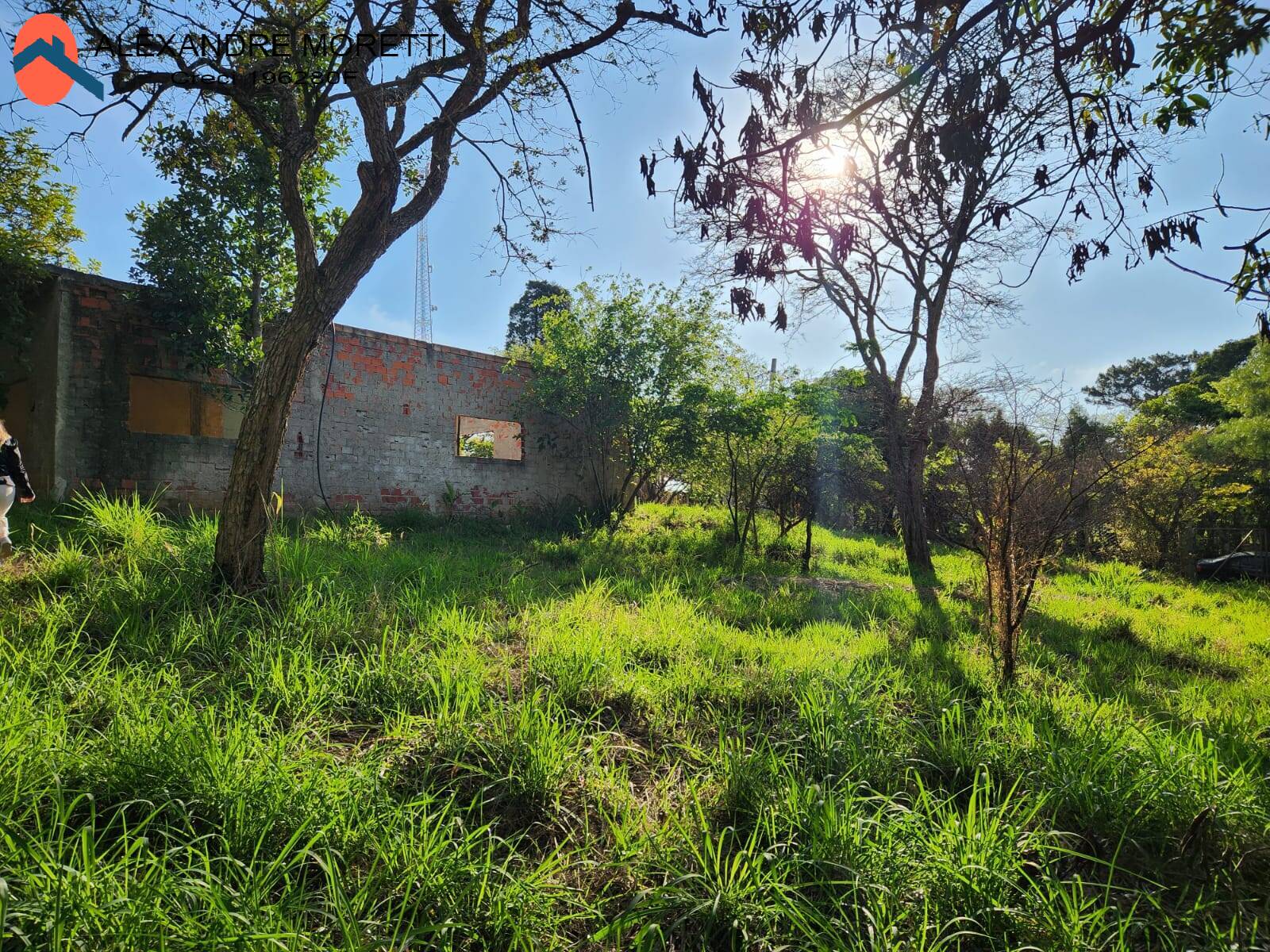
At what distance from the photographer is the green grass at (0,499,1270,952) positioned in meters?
1.70

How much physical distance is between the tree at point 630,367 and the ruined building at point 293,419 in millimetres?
1445

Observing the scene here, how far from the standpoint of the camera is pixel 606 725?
295 centimetres

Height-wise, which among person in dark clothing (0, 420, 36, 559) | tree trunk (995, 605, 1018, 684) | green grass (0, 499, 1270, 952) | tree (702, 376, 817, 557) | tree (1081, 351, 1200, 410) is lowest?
green grass (0, 499, 1270, 952)

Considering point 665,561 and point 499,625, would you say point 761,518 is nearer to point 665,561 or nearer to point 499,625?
point 665,561

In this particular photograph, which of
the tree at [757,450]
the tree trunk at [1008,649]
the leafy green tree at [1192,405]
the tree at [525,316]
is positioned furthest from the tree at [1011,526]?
the tree at [525,316]

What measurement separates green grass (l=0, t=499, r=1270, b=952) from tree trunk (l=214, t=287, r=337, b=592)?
0.27m

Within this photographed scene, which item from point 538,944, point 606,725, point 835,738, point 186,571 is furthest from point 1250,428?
point 186,571

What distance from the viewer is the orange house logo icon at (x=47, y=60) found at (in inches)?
181

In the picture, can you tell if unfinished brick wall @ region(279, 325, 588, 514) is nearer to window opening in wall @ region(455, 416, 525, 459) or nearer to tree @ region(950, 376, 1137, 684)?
window opening in wall @ region(455, 416, 525, 459)

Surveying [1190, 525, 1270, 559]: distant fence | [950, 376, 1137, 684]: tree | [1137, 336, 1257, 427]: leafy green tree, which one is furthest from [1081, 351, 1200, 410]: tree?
[950, 376, 1137, 684]: tree

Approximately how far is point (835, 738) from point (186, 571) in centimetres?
440

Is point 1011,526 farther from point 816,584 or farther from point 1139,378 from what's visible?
point 1139,378

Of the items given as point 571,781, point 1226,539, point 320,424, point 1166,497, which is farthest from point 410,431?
point 1226,539

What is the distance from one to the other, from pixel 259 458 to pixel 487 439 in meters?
12.1
